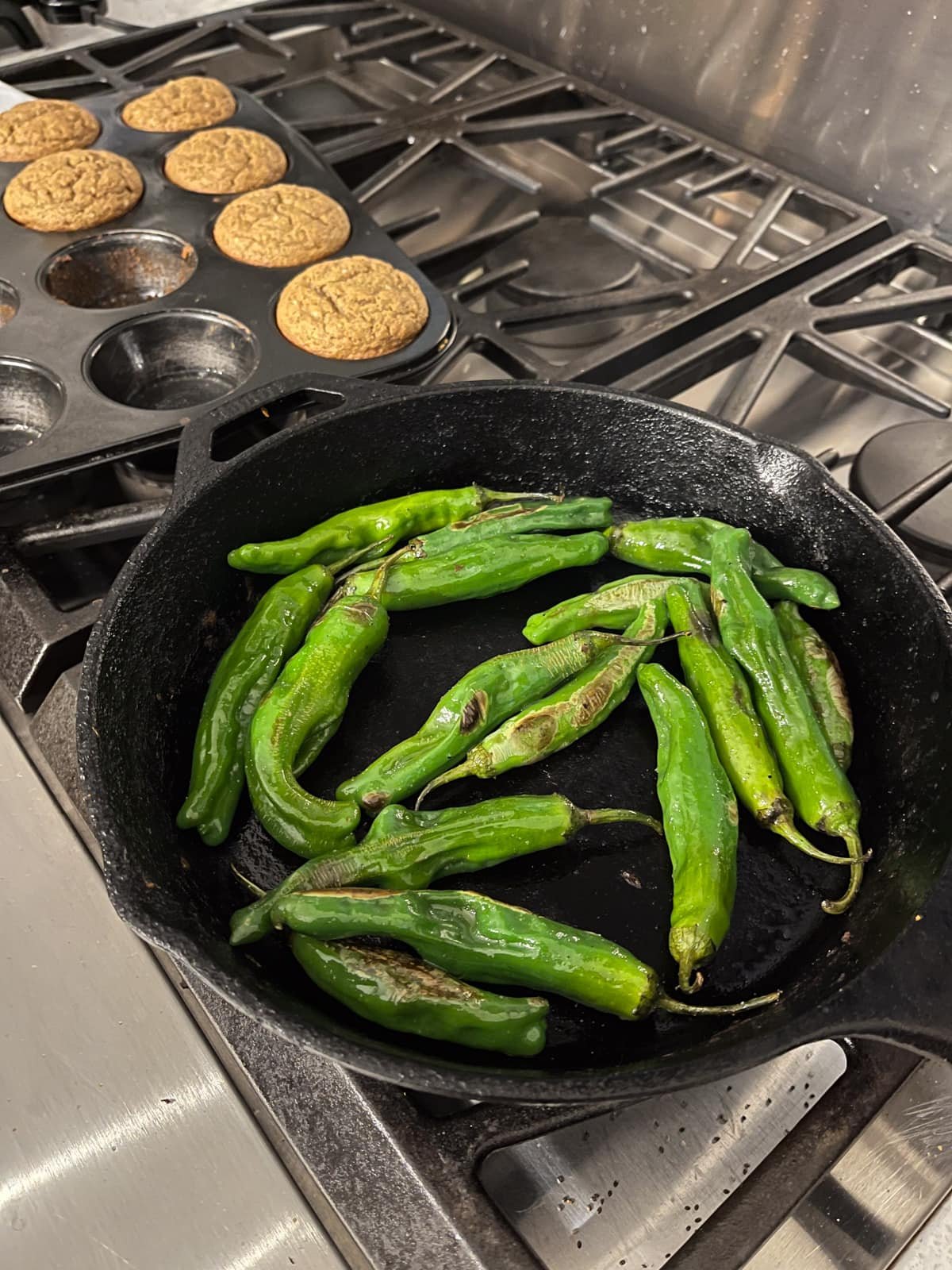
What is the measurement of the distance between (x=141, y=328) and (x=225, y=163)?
719 mm

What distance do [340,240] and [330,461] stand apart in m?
0.94

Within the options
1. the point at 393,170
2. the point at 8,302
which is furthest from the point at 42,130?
the point at 393,170

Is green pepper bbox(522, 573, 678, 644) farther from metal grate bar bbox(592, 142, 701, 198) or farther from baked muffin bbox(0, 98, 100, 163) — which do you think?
baked muffin bbox(0, 98, 100, 163)

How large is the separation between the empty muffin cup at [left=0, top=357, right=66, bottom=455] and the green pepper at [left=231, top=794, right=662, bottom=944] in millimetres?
1303

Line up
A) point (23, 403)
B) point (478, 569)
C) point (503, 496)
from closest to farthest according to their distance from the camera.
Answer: point (478, 569) → point (503, 496) → point (23, 403)

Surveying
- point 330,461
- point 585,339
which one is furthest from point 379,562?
point 585,339

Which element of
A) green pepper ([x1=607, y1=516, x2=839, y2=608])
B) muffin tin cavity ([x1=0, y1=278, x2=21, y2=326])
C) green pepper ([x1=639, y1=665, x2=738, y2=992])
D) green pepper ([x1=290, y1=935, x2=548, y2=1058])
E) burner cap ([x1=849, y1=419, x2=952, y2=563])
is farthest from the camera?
muffin tin cavity ([x1=0, y1=278, x2=21, y2=326])

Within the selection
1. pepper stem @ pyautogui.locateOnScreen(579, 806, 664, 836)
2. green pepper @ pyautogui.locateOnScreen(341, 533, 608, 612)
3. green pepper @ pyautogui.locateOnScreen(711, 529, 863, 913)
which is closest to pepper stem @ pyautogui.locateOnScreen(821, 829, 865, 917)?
green pepper @ pyautogui.locateOnScreen(711, 529, 863, 913)

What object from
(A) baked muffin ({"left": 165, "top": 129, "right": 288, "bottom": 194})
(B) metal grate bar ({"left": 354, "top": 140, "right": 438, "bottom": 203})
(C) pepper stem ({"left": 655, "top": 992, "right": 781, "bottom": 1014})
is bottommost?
(C) pepper stem ({"left": 655, "top": 992, "right": 781, "bottom": 1014})

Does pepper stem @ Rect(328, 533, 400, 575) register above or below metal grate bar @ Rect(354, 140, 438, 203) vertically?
below

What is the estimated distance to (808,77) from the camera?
8.54ft

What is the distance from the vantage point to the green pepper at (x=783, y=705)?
1.35 meters

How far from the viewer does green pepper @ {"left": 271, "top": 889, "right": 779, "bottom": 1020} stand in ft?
3.76

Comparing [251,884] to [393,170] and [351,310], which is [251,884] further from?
[393,170]
